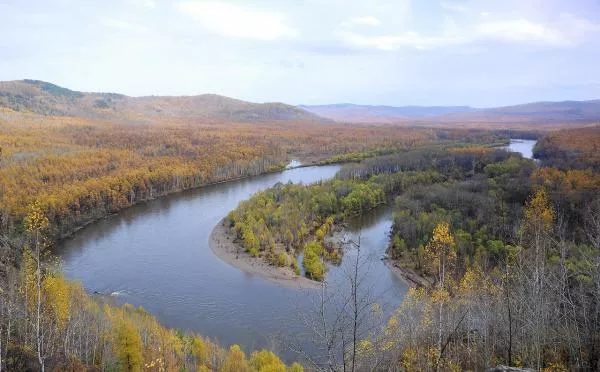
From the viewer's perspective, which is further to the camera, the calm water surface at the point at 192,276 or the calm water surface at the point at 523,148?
the calm water surface at the point at 523,148

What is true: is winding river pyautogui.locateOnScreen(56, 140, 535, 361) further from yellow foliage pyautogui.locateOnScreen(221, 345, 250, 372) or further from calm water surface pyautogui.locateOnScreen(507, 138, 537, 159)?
calm water surface pyautogui.locateOnScreen(507, 138, 537, 159)

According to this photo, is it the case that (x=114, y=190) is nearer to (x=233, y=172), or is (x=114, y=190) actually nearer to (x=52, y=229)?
(x=52, y=229)

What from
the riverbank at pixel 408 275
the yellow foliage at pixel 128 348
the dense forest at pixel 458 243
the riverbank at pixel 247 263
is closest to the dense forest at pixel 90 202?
the yellow foliage at pixel 128 348

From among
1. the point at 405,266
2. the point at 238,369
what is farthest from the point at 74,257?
the point at 405,266

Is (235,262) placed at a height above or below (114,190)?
below

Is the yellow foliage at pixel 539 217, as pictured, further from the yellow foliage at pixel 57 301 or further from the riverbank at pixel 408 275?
the yellow foliage at pixel 57 301
